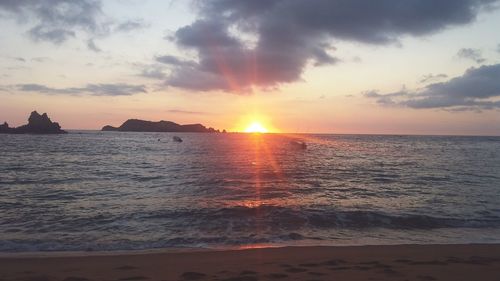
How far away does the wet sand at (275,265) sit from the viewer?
382 inches

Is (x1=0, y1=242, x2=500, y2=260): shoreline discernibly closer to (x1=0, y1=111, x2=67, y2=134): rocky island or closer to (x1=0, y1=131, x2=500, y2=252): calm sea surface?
(x1=0, y1=131, x2=500, y2=252): calm sea surface

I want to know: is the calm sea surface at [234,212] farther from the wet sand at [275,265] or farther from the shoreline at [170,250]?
the wet sand at [275,265]

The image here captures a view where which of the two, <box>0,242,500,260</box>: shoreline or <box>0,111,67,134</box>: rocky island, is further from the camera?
<box>0,111,67,134</box>: rocky island

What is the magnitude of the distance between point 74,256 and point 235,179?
70.4 ft

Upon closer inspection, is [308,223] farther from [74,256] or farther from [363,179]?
[363,179]

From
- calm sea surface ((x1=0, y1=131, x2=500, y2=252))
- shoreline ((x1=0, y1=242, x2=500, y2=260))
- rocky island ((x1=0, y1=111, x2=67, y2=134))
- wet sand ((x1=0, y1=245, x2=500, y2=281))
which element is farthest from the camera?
rocky island ((x1=0, y1=111, x2=67, y2=134))

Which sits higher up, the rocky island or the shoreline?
the rocky island

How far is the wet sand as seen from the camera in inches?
382

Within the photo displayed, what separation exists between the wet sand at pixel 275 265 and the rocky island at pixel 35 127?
536 ft

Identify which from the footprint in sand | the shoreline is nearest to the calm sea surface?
the shoreline

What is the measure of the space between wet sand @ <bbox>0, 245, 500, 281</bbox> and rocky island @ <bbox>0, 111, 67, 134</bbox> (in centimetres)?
16343

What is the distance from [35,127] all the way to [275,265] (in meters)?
168

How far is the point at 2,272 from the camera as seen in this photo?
1020 cm

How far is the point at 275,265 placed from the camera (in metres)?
10.7
